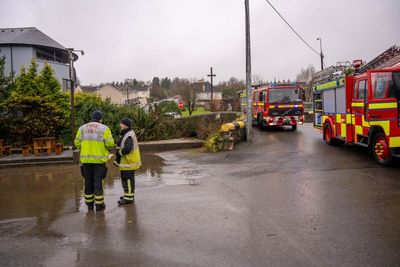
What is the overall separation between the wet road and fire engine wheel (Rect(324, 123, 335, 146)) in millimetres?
2712

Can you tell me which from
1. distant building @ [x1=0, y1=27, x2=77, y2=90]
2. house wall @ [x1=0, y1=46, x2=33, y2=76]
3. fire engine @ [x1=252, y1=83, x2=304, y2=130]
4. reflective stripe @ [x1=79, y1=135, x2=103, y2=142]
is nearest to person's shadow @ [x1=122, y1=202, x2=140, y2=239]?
reflective stripe @ [x1=79, y1=135, x2=103, y2=142]

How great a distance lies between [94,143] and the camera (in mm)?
6961

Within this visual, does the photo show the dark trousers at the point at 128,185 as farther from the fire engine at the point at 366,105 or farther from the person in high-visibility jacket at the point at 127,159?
the fire engine at the point at 366,105

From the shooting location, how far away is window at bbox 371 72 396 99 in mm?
9391

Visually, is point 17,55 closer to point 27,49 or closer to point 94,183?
point 27,49

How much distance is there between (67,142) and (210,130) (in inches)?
243

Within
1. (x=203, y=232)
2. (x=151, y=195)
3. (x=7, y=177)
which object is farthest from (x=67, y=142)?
(x=203, y=232)

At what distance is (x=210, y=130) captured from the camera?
16688mm

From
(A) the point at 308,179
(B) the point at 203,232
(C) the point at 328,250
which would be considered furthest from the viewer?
(A) the point at 308,179

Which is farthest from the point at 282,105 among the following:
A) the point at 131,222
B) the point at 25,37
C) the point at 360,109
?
the point at 25,37

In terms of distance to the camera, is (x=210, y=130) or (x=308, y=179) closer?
(x=308, y=179)

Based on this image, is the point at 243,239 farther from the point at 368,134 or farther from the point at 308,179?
the point at 368,134

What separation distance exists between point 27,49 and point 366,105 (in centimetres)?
2815

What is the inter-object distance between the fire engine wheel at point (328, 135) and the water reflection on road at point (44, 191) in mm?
6070
